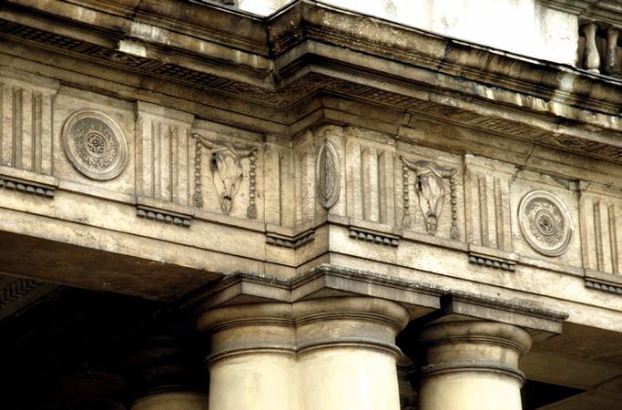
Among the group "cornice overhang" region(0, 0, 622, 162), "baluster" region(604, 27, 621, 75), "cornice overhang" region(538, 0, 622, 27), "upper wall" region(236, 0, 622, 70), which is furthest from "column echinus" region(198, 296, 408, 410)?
"cornice overhang" region(538, 0, 622, 27)

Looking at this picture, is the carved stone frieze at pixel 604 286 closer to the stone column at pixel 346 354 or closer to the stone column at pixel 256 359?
the stone column at pixel 346 354

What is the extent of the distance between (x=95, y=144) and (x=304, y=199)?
2267 mm

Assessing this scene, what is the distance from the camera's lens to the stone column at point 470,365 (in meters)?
25.9

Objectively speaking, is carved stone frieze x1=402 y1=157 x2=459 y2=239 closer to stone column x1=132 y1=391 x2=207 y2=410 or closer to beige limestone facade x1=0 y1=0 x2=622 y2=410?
beige limestone facade x1=0 y1=0 x2=622 y2=410

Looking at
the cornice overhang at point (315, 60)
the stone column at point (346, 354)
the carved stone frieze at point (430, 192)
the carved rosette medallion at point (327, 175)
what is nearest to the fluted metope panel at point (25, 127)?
the cornice overhang at point (315, 60)

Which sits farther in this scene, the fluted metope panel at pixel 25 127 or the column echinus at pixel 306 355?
the column echinus at pixel 306 355

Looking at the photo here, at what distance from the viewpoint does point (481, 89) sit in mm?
25953

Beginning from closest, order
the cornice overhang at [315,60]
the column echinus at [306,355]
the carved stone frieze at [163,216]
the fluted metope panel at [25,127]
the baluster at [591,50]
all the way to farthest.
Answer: the fluted metope panel at [25,127] < the cornice overhang at [315,60] < the carved stone frieze at [163,216] < the column echinus at [306,355] < the baluster at [591,50]

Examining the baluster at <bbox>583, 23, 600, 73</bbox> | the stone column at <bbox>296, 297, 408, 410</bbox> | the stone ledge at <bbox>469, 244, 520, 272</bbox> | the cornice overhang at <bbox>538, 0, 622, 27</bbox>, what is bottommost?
the stone column at <bbox>296, 297, 408, 410</bbox>

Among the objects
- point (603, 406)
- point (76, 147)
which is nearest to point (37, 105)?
point (76, 147)

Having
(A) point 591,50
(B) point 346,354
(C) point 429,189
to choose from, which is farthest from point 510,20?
(B) point 346,354

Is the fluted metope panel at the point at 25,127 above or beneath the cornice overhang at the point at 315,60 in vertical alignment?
beneath

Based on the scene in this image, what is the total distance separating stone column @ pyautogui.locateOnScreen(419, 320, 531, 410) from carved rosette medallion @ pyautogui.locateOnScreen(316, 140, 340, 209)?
5.98 ft

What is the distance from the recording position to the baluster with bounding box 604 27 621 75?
2770 centimetres
